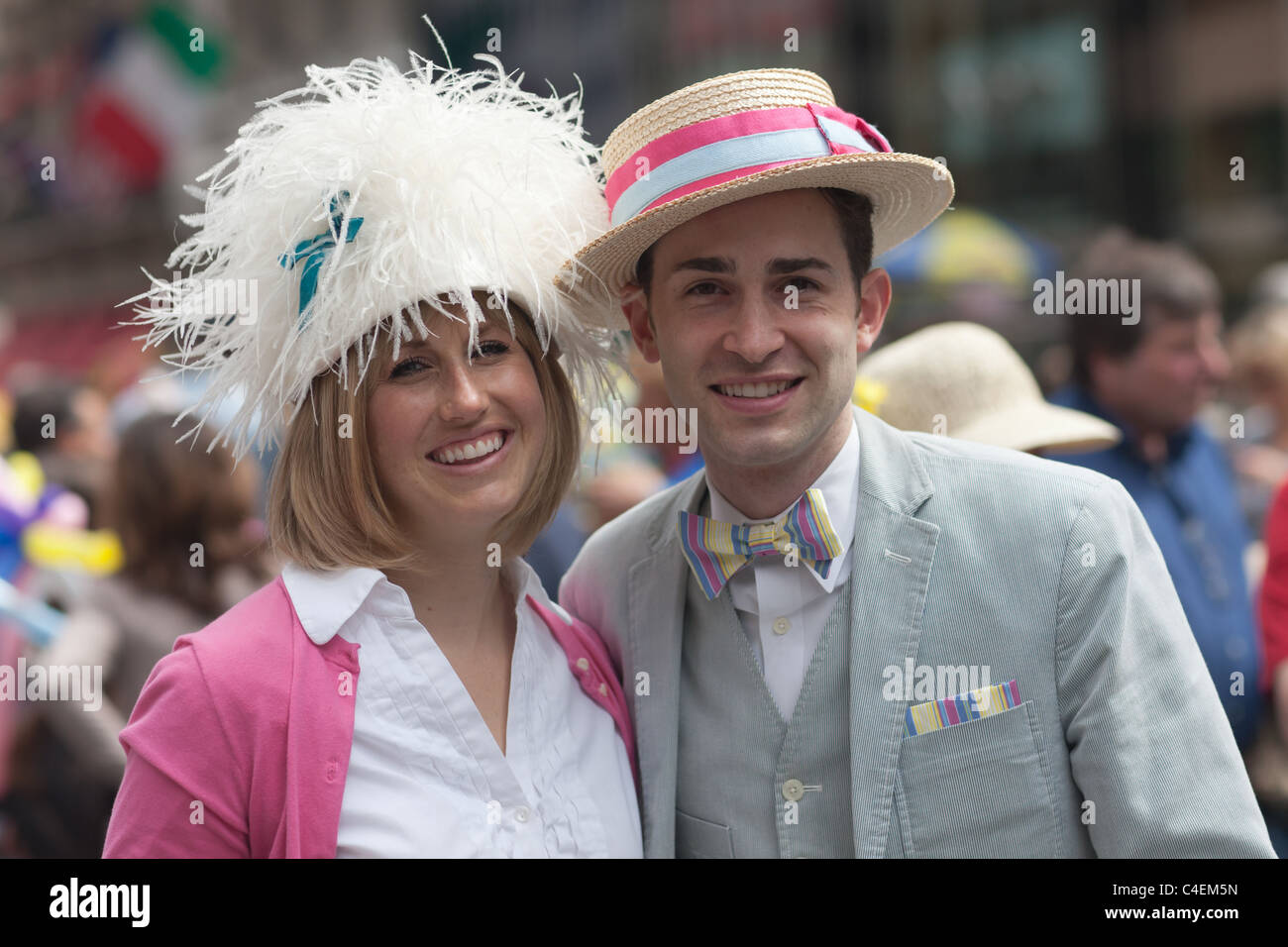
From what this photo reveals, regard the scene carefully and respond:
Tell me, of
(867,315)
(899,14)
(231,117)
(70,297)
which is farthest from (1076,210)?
(70,297)

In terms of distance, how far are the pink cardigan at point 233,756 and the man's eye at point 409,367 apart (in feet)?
1.69

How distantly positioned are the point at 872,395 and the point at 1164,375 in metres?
1.21

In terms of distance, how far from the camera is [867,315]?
95.3 inches

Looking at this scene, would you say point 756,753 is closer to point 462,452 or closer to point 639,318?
point 462,452

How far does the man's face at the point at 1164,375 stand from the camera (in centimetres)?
370

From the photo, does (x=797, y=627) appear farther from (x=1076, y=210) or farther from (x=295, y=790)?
(x=1076, y=210)

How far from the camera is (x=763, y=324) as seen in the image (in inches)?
85.8

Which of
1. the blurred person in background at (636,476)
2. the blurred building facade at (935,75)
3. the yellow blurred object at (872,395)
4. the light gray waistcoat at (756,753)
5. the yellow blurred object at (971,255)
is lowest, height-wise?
the light gray waistcoat at (756,753)

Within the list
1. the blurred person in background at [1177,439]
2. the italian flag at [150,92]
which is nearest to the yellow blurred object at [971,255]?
the blurred person in background at [1177,439]

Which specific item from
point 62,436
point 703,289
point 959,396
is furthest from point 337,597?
point 62,436

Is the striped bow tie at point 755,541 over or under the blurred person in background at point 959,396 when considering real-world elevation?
under

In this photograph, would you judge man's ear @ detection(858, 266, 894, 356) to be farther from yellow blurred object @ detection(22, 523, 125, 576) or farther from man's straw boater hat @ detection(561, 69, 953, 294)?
yellow blurred object @ detection(22, 523, 125, 576)

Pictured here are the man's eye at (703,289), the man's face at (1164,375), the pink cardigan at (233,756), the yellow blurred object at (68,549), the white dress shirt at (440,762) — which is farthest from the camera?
the yellow blurred object at (68,549)

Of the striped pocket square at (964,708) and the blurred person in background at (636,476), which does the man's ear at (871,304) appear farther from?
the blurred person in background at (636,476)
